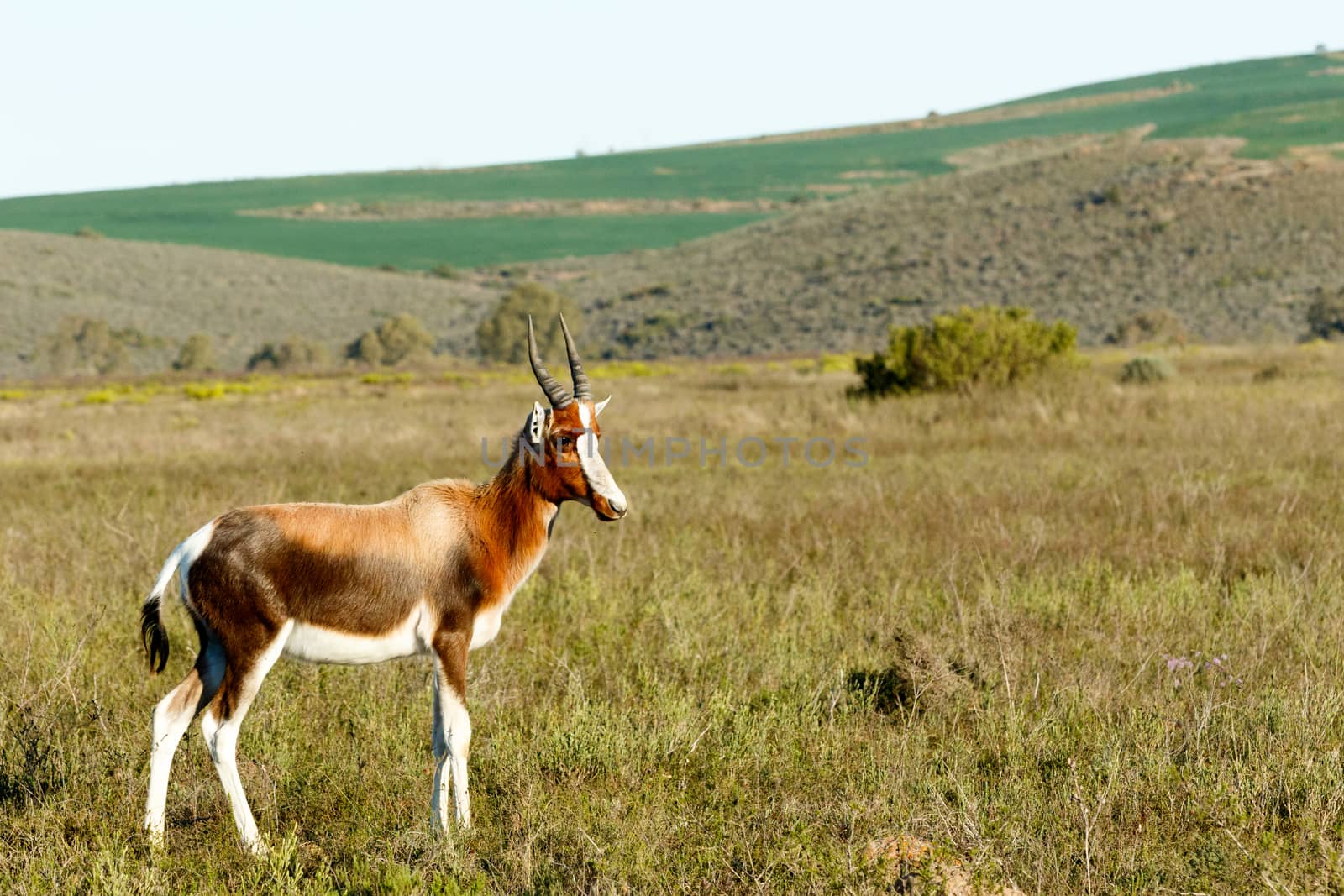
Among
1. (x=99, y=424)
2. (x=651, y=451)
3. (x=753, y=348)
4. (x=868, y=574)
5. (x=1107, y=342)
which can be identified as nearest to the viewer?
(x=868, y=574)

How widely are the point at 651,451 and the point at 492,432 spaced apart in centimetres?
367

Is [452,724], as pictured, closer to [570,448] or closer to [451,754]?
[451,754]

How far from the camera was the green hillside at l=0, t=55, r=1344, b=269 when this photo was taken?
117688mm

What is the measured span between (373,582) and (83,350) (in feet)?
224

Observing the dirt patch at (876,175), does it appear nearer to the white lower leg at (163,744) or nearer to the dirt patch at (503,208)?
the dirt patch at (503,208)

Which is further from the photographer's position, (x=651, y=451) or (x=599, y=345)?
(x=599, y=345)

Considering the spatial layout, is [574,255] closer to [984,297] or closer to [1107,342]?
[984,297]

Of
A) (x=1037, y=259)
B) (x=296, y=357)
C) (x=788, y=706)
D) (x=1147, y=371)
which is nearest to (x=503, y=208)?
(x=296, y=357)

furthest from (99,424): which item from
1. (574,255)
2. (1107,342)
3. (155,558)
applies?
(574,255)

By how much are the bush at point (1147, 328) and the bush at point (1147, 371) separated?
2526 centimetres

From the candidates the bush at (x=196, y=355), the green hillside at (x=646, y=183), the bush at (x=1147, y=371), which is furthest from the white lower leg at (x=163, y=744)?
the green hillside at (x=646, y=183)

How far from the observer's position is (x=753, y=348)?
6281 centimetres

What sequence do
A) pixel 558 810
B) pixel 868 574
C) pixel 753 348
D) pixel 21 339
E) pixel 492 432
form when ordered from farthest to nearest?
1. pixel 21 339
2. pixel 753 348
3. pixel 492 432
4. pixel 868 574
5. pixel 558 810

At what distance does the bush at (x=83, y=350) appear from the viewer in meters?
63.7
